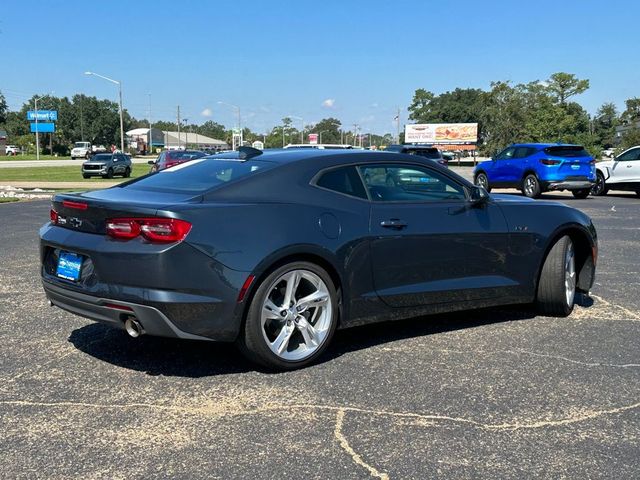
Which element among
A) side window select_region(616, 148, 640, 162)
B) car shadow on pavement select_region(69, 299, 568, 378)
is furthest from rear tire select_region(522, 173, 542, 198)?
car shadow on pavement select_region(69, 299, 568, 378)

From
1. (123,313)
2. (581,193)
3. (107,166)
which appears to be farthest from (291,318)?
(107,166)

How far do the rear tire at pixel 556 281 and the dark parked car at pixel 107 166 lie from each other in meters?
30.7

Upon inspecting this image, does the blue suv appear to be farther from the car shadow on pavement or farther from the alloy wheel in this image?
the alloy wheel

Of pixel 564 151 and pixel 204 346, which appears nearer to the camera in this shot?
pixel 204 346

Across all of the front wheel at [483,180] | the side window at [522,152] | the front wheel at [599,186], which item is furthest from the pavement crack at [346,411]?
→ the front wheel at [599,186]

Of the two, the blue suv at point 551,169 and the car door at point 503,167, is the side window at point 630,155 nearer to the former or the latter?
the blue suv at point 551,169

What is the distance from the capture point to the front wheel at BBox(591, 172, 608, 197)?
70.1 feet

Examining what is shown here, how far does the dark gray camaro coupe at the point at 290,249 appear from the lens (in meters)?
3.79

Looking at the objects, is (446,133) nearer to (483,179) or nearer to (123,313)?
(483,179)

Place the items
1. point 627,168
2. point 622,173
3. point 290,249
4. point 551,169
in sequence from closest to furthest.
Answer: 1. point 290,249
2. point 551,169
3. point 627,168
4. point 622,173

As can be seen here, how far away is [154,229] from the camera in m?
3.78

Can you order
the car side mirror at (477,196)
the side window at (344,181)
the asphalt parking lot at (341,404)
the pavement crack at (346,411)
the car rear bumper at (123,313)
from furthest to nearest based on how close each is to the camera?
1. the car side mirror at (477,196)
2. the side window at (344,181)
3. the car rear bumper at (123,313)
4. the pavement crack at (346,411)
5. the asphalt parking lot at (341,404)

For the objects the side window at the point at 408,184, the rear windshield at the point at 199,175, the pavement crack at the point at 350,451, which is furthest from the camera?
the side window at the point at 408,184

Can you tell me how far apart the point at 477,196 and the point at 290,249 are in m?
1.86
